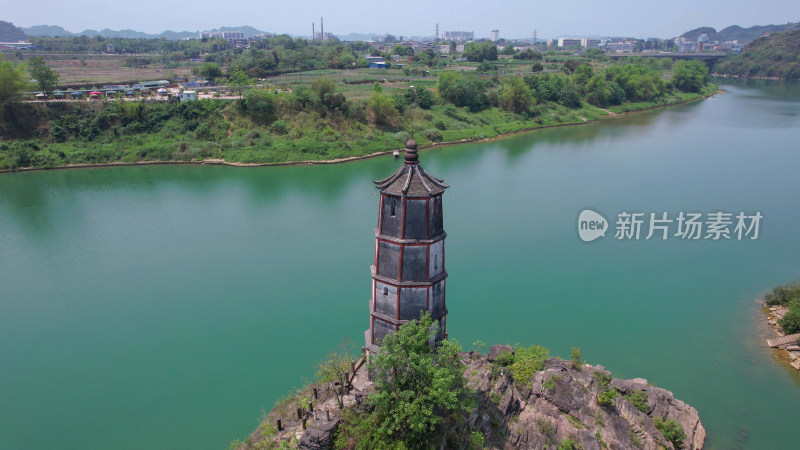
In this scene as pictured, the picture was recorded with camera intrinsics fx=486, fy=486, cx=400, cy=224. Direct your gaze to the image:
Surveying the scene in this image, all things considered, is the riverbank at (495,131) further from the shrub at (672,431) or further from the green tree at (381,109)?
the shrub at (672,431)

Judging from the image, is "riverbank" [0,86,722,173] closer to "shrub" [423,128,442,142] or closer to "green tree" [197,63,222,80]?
"shrub" [423,128,442,142]

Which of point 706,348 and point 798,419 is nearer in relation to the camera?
point 798,419

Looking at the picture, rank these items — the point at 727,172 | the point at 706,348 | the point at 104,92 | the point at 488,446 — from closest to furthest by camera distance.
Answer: the point at 488,446 < the point at 706,348 < the point at 727,172 < the point at 104,92

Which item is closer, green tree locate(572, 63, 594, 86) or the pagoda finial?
the pagoda finial

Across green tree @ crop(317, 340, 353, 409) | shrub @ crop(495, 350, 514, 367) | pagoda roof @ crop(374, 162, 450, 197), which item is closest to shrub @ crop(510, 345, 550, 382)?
shrub @ crop(495, 350, 514, 367)

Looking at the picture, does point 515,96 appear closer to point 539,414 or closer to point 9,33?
point 539,414

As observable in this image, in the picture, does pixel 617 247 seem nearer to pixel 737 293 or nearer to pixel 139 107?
pixel 737 293

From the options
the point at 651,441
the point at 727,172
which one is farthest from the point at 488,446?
the point at 727,172
